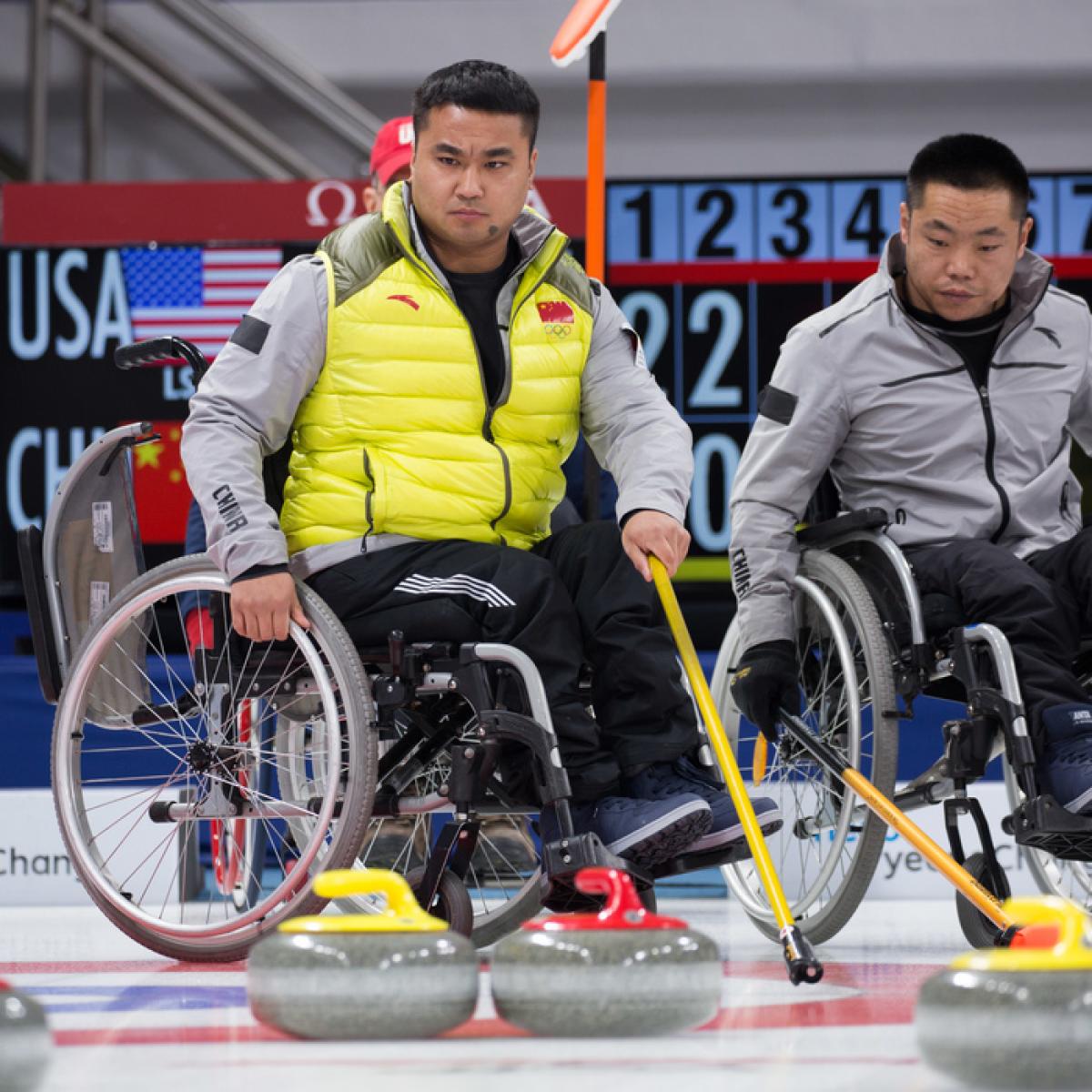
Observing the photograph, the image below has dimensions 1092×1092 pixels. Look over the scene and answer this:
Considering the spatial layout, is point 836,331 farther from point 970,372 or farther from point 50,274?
point 50,274

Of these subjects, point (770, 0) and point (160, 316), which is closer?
point (160, 316)

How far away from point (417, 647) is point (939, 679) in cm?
70

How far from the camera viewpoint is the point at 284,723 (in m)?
2.59

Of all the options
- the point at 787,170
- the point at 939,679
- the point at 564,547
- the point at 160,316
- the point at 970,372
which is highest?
the point at 787,170

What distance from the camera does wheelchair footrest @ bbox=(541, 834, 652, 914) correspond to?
1973 mm

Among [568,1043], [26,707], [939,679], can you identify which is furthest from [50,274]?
[568,1043]

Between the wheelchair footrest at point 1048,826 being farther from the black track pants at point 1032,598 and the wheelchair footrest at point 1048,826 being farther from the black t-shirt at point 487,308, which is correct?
the black t-shirt at point 487,308

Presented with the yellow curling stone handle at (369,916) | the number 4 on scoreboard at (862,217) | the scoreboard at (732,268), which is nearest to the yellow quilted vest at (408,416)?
the yellow curling stone handle at (369,916)

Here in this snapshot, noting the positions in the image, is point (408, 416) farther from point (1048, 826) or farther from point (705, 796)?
point (1048, 826)

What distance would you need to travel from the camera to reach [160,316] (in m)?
4.46

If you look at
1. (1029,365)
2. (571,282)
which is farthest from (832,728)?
(571,282)

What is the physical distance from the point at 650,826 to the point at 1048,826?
46 cm

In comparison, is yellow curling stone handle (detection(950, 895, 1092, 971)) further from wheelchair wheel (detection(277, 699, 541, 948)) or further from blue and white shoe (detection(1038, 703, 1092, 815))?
wheelchair wheel (detection(277, 699, 541, 948))

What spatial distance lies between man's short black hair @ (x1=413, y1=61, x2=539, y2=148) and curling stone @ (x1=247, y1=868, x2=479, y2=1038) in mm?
1185
